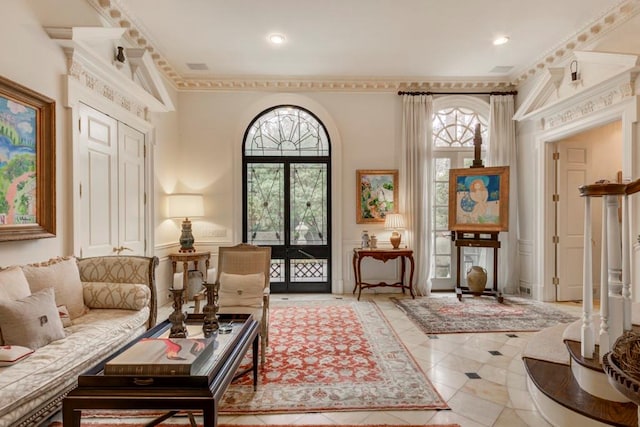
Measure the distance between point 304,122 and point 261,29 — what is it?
1.85 metres

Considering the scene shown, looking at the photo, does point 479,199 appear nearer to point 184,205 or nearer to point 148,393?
point 184,205

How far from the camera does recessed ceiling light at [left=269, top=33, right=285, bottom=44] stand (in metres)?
4.39

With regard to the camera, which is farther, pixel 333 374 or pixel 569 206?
pixel 569 206

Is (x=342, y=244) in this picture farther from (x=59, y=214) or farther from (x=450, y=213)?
(x=59, y=214)

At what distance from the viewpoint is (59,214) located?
3092 millimetres

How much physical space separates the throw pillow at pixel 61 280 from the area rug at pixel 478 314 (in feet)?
11.2

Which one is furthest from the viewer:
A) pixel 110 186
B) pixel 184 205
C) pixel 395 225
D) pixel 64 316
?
pixel 395 225

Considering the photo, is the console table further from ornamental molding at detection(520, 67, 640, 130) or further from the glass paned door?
ornamental molding at detection(520, 67, 640, 130)

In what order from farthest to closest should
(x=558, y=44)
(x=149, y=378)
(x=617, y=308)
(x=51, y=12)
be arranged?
(x=558, y=44)
(x=51, y=12)
(x=617, y=308)
(x=149, y=378)

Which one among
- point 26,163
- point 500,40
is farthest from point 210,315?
point 500,40

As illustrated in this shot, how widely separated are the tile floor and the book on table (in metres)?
0.68

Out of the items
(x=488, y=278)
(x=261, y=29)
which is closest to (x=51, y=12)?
(x=261, y=29)

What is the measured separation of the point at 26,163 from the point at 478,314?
5.09 m

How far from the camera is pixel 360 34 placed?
4.37 m
